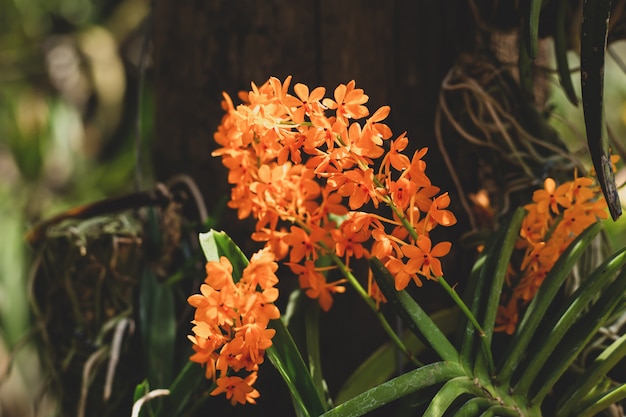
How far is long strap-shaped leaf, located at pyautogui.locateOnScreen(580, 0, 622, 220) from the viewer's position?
26.9 inches

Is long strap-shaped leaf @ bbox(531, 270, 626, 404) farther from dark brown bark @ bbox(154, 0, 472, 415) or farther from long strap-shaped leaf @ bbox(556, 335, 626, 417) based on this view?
dark brown bark @ bbox(154, 0, 472, 415)

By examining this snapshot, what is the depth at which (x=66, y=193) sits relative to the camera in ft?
9.23

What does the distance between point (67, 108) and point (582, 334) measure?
2644mm

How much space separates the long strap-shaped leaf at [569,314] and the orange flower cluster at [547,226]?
6cm

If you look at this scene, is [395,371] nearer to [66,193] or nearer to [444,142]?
[444,142]

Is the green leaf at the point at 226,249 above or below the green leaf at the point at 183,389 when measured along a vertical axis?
above

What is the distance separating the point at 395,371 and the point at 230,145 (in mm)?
401

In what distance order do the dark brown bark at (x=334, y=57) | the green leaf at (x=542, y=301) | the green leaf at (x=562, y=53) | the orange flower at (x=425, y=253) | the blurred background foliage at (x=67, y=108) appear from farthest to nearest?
the blurred background foliage at (x=67, y=108) → the dark brown bark at (x=334, y=57) → the green leaf at (x=562, y=53) → the green leaf at (x=542, y=301) → the orange flower at (x=425, y=253)

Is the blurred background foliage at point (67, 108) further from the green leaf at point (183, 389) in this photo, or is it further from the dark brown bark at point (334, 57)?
the green leaf at point (183, 389)

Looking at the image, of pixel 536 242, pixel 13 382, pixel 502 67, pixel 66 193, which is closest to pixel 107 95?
pixel 66 193

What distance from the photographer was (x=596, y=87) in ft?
2.25

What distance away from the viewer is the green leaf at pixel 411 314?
29.2 inches

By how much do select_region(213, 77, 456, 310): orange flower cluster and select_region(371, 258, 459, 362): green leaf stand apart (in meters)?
0.04

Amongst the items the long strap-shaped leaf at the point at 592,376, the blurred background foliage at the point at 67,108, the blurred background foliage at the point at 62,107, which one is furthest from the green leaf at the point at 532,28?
the blurred background foliage at the point at 62,107
